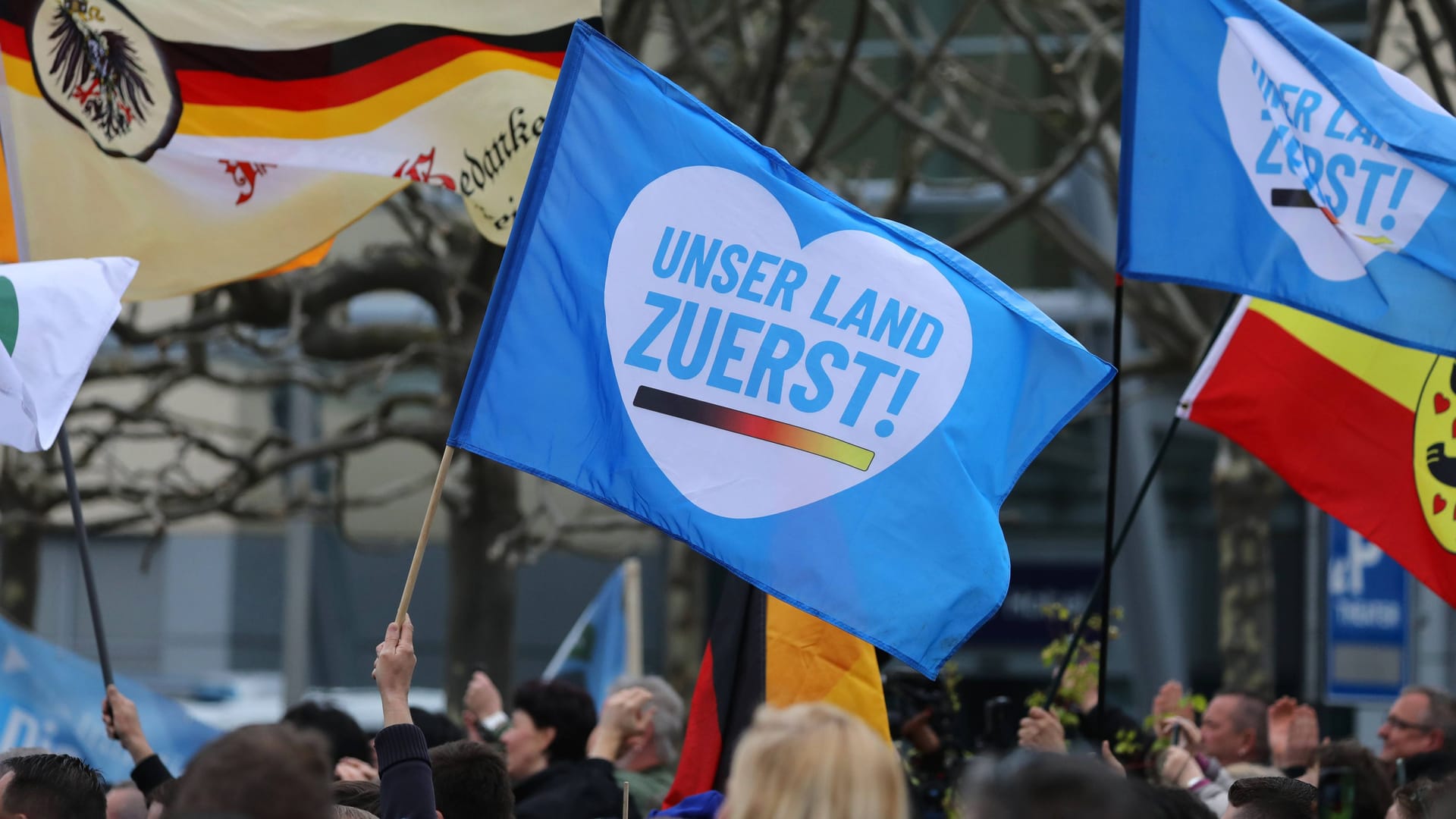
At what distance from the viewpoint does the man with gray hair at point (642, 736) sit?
240 inches

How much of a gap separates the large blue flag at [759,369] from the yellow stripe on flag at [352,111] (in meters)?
1.41

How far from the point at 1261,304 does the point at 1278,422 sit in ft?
1.48

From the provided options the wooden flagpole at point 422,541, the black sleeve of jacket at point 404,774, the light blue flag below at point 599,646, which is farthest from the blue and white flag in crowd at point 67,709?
the black sleeve of jacket at point 404,774

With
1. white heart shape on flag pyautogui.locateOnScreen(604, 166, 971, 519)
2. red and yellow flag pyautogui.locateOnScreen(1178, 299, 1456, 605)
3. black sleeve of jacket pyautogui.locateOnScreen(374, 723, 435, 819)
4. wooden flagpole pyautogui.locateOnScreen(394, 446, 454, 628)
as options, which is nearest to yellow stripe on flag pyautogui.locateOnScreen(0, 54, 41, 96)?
white heart shape on flag pyautogui.locateOnScreen(604, 166, 971, 519)

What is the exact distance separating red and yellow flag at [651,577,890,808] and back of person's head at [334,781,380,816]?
3.09 ft

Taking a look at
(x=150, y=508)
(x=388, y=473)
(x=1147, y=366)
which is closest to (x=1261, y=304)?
(x=1147, y=366)

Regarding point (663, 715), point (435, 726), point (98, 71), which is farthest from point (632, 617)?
point (98, 71)

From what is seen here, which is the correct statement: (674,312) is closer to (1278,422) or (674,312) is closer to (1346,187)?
(1346,187)

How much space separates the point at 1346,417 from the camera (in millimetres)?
6293

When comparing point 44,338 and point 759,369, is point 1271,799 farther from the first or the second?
point 44,338

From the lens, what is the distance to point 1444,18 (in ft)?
27.3

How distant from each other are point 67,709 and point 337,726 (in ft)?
4.67

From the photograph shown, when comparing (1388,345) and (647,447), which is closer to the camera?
(647,447)

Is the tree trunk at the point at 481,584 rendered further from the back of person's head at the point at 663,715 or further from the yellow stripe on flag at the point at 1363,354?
the yellow stripe on flag at the point at 1363,354
